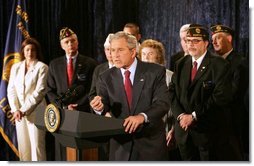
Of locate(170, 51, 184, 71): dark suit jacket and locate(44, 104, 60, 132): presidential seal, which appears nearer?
locate(44, 104, 60, 132): presidential seal

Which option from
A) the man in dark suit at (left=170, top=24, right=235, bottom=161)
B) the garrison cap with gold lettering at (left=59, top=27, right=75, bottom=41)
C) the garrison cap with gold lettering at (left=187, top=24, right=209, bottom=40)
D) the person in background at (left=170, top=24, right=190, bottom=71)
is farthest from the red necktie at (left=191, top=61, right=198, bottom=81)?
the garrison cap with gold lettering at (left=59, top=27, right=75, bottom=41)

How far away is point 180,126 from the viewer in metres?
3.48

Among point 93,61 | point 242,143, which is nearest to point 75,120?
point 93,61

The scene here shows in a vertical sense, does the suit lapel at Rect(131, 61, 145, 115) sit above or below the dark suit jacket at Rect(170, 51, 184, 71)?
below

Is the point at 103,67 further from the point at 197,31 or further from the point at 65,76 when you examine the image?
the point at 197,31

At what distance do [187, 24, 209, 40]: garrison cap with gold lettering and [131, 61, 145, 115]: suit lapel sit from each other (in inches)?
18.9

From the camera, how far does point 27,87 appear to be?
3703mm

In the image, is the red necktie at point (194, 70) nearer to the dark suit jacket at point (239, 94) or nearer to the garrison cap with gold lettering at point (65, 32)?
the dark suit jacket at point (239, 94)

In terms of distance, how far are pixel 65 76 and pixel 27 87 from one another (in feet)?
1.14

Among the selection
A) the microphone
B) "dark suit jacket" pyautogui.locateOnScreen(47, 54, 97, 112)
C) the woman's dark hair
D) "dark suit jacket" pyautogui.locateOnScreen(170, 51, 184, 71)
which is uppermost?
the woman's dark hair

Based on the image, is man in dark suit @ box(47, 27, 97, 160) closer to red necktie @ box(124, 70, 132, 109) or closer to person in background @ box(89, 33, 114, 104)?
person in background @ box(89, 33, 114, 104)

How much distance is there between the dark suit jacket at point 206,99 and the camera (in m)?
3.39

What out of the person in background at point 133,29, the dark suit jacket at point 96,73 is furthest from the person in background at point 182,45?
the dark suit jacket at point 96,73

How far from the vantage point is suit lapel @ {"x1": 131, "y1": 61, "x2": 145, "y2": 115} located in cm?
339
